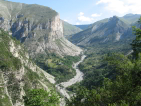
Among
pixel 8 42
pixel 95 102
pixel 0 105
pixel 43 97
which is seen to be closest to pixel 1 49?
pixel 8 42

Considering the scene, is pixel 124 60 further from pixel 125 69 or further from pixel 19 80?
pixel 19 80

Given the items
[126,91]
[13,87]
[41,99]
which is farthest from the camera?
[13,87]

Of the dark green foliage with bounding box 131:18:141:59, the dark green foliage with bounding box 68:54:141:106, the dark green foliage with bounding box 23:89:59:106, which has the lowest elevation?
the dark green foliage with bounding box 23:89:59:106

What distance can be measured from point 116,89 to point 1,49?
316ft

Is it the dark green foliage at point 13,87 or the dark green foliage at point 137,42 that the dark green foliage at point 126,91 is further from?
the dark green foliage at point 13,87

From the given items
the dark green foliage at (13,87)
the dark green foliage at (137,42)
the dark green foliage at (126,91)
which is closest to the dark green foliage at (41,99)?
the dark green foliage at (126,91)

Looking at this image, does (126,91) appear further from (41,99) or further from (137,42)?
(41,99)

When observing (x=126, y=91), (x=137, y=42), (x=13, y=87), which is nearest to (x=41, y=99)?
(x=126, y=91)

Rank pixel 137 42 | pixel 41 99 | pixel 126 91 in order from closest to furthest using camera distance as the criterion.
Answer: pixel 126 91
pixel 137 42
pixel 41 99

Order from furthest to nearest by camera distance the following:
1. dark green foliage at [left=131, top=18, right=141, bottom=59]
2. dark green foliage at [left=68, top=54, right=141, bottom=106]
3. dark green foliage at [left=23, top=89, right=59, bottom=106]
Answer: dark green foliage at [left=23, top=89, right=59, bottom=106], dark green foliage at [left=131, top=18, right=141, bottom=59], dark green foliage at [left=68, top=54, right=141, bottom=106]

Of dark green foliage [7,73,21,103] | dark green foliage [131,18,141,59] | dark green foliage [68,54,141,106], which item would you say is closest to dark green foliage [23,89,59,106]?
dark green foliage [68,54,141,106]

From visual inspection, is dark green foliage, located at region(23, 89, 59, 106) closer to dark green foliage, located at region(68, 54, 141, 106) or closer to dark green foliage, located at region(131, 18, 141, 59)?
dark green foliage, located at region(68, 54, 141, 106)

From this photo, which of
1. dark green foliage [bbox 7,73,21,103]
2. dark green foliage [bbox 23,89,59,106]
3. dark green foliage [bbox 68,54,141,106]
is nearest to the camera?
dark green foliage [bbox 68,54,141,106]

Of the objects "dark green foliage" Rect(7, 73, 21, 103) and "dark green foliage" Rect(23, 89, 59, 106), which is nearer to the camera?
"dark green foliage" Rect(23, 89, 59, 106)
